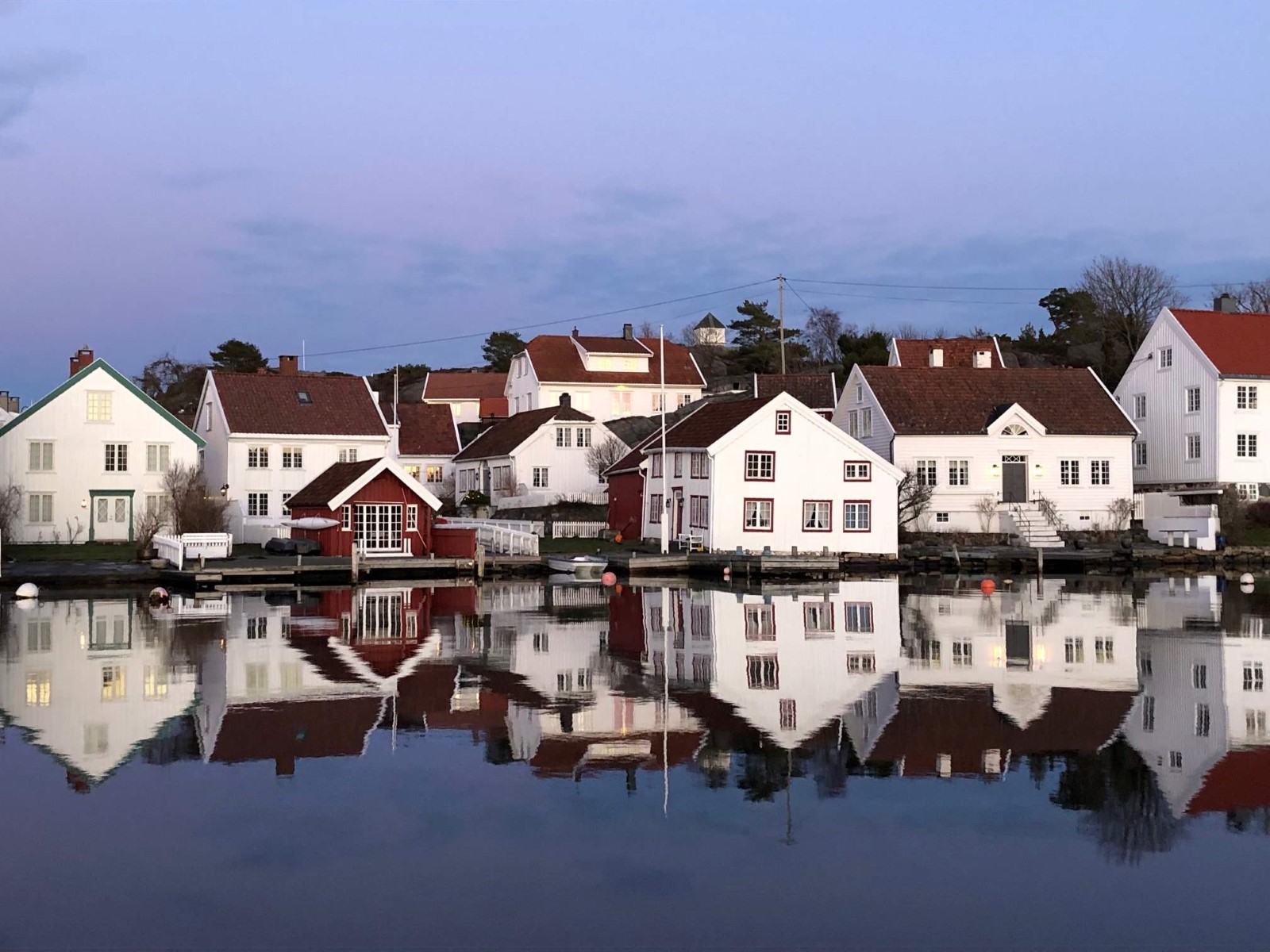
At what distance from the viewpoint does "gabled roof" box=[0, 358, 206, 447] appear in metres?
57.7

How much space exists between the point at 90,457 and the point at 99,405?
7.54ft

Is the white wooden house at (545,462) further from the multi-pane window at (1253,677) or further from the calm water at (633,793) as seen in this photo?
the multi-pane window at (1253,677)

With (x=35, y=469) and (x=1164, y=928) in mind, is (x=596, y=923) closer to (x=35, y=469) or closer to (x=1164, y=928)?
(x=1164, y=928)

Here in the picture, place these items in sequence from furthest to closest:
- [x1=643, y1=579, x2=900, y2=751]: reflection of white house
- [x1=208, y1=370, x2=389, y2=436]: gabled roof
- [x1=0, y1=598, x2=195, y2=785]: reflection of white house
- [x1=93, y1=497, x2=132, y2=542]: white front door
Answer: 1. [x1=208, y1=370, x2=389, y2=436]: gabled roof
2. [x1=93, y1=497, x2=132, y2=542]: white front door
3. [x1=643, y1=579, x2=900, y2=751]: reflection of white house
4. [x1=0, y1=598, x2=195, y2=785]: reflection of white house

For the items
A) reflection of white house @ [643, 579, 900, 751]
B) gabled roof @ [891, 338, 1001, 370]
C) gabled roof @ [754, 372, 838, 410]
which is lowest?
reflection of white house @ [643, 579, 900, 751]

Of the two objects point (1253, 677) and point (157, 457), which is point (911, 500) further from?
point (1253, 677)

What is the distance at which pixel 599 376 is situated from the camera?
301 ft

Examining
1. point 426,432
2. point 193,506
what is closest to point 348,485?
point 193,506

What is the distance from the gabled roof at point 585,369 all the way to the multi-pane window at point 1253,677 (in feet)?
219

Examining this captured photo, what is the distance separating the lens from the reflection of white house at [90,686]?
17.1 meters

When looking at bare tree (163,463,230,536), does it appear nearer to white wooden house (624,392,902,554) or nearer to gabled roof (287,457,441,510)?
gabled roof (287,457,441,510)

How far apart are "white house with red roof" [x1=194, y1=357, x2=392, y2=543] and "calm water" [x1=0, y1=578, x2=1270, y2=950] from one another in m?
35.5

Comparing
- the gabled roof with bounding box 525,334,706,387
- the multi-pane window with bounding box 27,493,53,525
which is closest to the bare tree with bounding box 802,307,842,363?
the gabled roof with bounding box 525,334,706,387

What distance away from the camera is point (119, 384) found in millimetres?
59750
